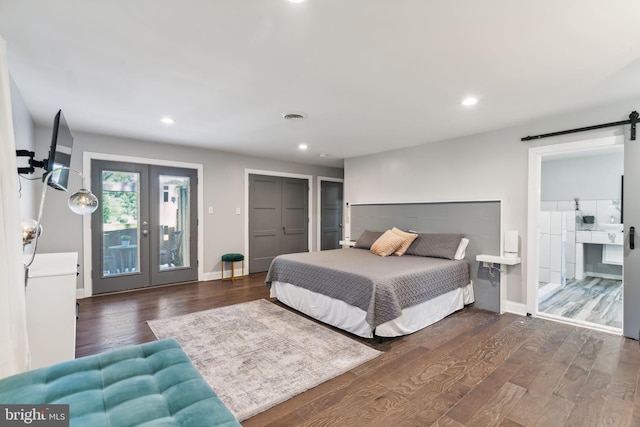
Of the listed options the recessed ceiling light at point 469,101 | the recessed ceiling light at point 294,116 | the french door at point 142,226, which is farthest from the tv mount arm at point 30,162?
the recessed ceiling light at point 469,101

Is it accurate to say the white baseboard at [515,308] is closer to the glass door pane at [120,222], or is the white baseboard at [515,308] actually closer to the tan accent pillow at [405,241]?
the tan accent pillow at [405,241]

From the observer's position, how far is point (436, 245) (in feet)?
13.3

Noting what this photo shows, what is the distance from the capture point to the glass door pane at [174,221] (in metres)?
4.84

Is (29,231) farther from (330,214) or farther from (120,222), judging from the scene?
(330,214)

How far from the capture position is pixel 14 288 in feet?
4.99

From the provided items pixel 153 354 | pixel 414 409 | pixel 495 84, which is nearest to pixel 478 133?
pixel 495 84

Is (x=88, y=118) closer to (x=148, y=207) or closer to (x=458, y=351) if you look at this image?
(x=148, y=207)

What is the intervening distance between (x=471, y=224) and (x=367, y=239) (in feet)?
5.19

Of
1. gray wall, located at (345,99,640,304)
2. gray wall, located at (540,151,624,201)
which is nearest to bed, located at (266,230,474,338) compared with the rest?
gray wall, located at (345,99,640,304)

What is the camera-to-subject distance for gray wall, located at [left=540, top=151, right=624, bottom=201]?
5070 millimetres

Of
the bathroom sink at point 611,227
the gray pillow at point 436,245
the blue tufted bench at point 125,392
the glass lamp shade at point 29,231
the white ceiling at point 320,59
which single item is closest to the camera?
the blue tufted bench at point 125,392

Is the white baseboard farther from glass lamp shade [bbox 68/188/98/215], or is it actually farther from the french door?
the french door

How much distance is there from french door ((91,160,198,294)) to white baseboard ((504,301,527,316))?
4.76 meters

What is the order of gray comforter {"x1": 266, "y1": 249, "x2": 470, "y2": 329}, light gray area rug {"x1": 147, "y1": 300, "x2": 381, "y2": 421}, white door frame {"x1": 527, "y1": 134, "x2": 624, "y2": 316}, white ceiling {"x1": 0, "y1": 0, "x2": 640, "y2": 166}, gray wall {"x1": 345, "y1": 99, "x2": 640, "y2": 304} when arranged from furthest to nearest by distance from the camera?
1. white door frame {"x1": 527, "y1": 134, "x2": 624, "y2": 316}
2. gray wall {"x1": 345, "y1": 99, "x2": 640, "y2": 304}
3. gray comforter {"x1": 266, "y1": 249, "x2": 470, "y2": 329}
4. light gray area rug {"x1": 147, "y1": 300, "x2": 381, "y2": 421}
5. white ceiling {"x1": 0, "y1": 0, "x2": 640, "y2": 166}
